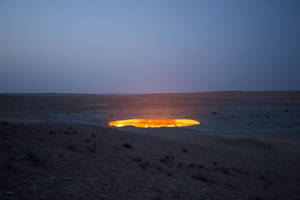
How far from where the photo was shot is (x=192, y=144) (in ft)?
47.6

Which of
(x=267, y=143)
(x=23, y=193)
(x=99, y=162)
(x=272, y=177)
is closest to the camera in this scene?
(x=23, y=193)

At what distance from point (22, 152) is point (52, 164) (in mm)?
1407

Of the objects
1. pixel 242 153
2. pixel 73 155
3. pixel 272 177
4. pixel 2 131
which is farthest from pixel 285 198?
pixel 2 131

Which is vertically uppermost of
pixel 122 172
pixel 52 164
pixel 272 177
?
pixel 52 164

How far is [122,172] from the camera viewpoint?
753 cm

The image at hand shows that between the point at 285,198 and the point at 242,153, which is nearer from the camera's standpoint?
the point at 285,198

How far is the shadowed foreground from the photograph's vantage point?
575 centimetres

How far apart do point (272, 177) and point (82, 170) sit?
27.0 ft

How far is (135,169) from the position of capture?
8.17m

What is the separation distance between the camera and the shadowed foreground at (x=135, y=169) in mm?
5754

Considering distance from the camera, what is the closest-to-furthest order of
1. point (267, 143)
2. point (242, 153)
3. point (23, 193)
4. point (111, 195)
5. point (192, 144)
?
point (23, 193), point (111, 195), point (242, 153), point (192, 144), point (267, 143)

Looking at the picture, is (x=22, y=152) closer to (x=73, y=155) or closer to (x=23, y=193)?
A: (x=73, y=155)

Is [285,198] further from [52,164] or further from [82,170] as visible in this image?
[52,164]

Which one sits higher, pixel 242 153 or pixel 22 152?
pixel 22 152
